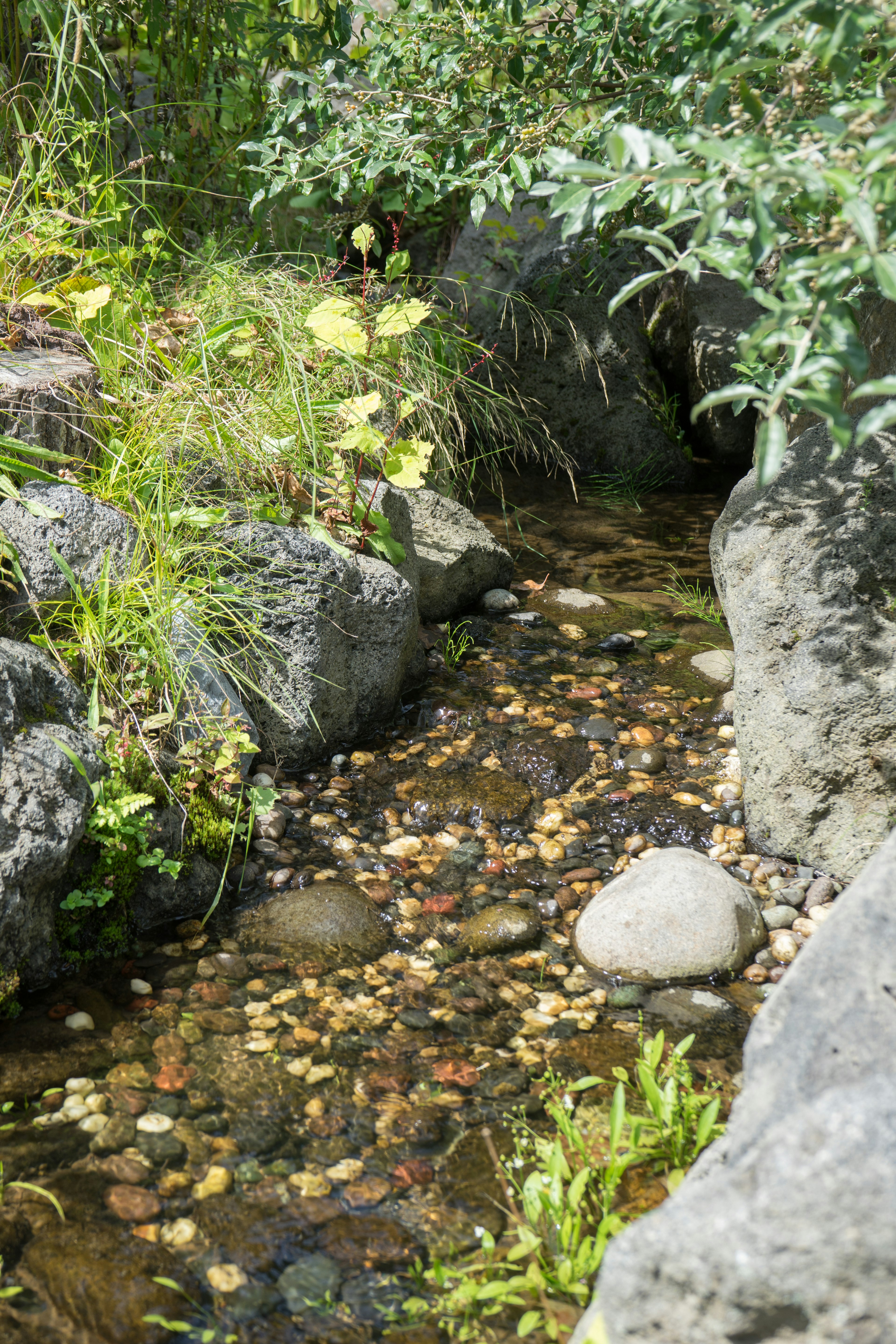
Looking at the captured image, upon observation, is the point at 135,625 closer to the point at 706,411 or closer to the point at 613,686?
the point at 613,686

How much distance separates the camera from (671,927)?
9.64 ft

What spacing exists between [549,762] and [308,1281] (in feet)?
7.11

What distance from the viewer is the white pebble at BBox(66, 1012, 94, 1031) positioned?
8.64 feet

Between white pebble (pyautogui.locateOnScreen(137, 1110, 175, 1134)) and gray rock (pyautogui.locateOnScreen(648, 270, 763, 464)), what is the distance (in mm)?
5590

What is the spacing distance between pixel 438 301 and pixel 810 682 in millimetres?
5190

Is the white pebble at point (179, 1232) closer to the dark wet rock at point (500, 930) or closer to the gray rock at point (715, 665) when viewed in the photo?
the dark wet rock at point (500, 930)

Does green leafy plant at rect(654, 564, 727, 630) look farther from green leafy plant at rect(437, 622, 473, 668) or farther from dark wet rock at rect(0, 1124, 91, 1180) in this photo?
dark wet rock at rect(0, 1124, 91, 1180)

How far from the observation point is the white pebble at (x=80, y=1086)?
7.99ft

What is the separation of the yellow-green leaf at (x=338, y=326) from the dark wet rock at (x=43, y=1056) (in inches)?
112

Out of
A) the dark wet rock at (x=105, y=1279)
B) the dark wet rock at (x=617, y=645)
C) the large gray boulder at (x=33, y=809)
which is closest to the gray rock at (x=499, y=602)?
the dark wet rock at (x=617, y=645)

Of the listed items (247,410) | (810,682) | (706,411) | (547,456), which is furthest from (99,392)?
(706,411)

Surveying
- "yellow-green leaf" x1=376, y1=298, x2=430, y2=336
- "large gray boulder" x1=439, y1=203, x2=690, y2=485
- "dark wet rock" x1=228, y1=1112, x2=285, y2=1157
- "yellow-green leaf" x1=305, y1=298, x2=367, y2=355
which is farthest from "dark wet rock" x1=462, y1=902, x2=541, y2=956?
"large gray boulder" x1=439, y1=203, x2=690, y2=485

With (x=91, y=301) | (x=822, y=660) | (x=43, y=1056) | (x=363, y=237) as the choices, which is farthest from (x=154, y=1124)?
(x=363, y=237)

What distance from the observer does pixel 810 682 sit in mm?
3225
